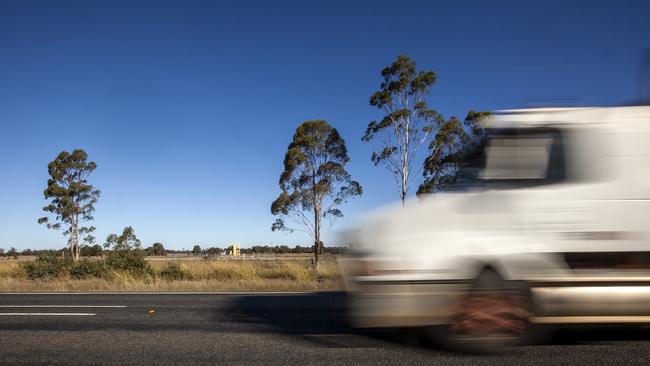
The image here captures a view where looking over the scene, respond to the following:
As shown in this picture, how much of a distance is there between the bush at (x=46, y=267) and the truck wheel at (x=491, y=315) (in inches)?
643

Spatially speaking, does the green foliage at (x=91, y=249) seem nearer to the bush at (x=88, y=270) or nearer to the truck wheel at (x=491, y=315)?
the bush at (x=88, y=270)

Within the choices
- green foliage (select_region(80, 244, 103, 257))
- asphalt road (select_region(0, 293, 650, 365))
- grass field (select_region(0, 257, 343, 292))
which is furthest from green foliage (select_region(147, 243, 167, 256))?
asphalt road (select_region(0, 293, 650, 365))

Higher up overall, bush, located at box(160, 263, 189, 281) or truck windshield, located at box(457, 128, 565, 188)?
truck windshield, located at box(457, 128, 565, 188)

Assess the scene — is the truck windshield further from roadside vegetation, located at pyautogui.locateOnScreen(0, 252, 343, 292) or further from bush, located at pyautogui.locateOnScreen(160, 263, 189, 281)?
bush, located at pyautogui.locateOnScreen(160, 263, 189, 281)

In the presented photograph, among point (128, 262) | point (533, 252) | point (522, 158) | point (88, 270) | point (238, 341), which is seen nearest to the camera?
point (533, 252)

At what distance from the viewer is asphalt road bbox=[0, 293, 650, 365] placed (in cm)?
454

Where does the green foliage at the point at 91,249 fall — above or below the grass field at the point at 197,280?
above

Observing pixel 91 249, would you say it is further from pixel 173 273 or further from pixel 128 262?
pixel 173 273

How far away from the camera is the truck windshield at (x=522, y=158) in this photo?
4551mm

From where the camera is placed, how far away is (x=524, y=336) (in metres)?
4.54

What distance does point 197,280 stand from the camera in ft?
51.2

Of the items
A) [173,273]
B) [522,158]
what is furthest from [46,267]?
[522,158]

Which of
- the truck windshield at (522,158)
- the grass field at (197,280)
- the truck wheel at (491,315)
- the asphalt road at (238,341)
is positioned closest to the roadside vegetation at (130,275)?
the grass field at (197,280)

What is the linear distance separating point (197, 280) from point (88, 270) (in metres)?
4.24
